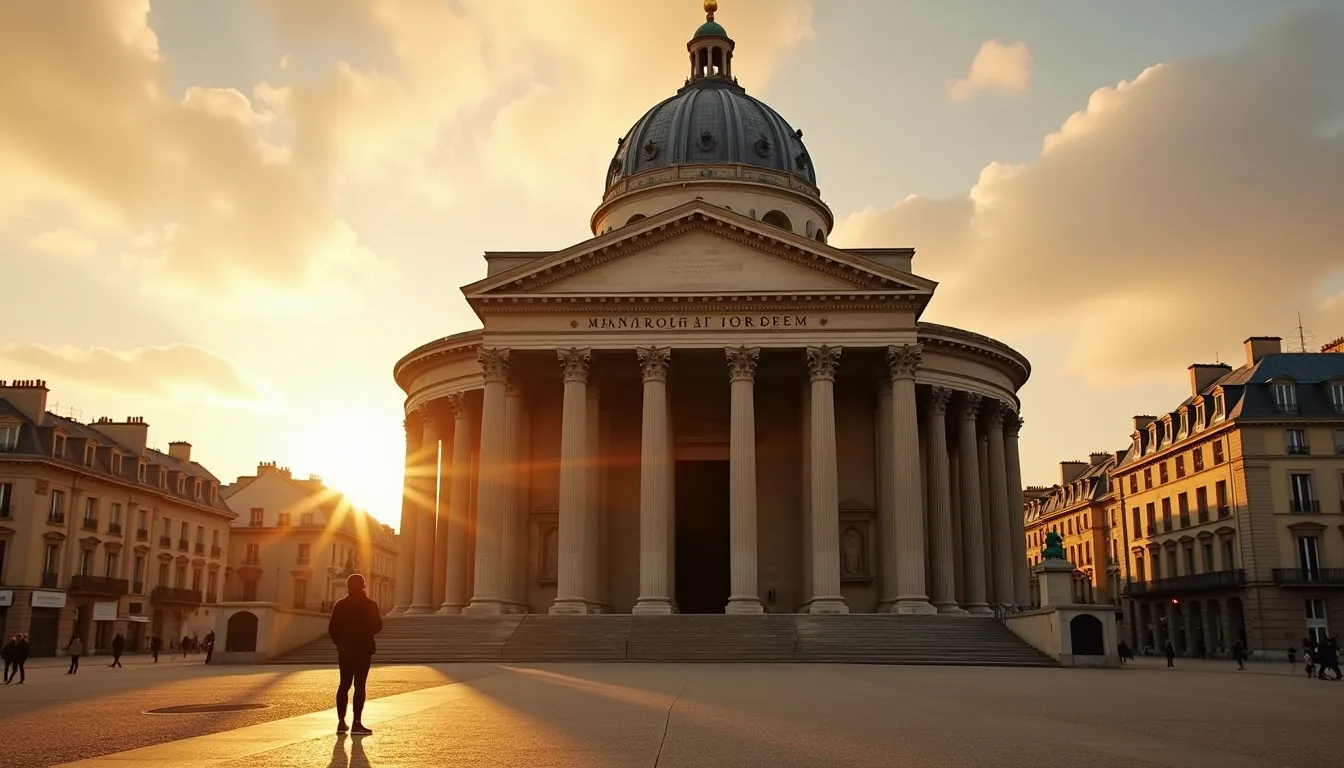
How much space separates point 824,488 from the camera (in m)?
42.7

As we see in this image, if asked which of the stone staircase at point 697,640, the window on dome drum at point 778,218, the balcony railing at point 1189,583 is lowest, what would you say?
the stone staircase at point 697,640

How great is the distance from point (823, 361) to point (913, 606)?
31.3 ft

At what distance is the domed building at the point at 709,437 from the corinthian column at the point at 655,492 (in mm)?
76

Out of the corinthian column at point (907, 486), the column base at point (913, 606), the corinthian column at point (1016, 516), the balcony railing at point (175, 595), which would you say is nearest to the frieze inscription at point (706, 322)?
the corinthian column at point (907, 486)

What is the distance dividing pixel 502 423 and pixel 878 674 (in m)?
20.1

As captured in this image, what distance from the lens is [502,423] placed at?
4425 cm

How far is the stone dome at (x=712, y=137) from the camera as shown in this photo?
66.8m

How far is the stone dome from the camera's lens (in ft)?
219

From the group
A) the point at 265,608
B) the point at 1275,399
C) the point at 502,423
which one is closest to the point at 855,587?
the point at 502,423

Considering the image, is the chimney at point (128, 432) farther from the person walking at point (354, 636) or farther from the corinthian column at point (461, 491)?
the person walking at point (354, 636)

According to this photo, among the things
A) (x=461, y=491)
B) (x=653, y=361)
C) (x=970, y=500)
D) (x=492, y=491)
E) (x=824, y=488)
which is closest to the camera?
(x=824, y=488)

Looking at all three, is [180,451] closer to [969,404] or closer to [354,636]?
[969,404]

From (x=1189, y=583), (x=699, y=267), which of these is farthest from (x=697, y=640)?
(x=1189, y=583)

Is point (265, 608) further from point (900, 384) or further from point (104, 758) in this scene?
point (104, 758)
